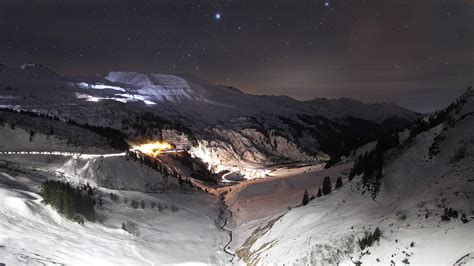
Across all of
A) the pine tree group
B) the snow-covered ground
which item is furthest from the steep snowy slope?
the pine tree group

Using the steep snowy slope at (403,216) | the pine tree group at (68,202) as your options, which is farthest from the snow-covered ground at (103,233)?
the steep snowy slope at (403,216)

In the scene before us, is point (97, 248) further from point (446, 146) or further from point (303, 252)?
point (446, 146)

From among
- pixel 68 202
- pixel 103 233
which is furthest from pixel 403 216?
pixel 68 202

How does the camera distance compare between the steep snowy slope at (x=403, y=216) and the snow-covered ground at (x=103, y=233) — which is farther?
the snow-covered ground at (x=103, y=233)

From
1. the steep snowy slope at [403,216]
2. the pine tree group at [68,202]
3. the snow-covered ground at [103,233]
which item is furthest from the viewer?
the pine tree group at [68,202]

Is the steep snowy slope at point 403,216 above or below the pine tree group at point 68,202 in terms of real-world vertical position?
above

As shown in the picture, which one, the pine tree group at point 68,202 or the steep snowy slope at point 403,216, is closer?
the steep snowy slope at point 403,216

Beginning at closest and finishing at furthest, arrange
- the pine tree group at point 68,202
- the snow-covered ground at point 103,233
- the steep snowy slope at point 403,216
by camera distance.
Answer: the steep snowy slope at point 403,216
the snow-covered ground at point 103,233
the pine tree group at point 68,202

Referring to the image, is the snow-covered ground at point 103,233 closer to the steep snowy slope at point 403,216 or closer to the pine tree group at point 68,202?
the pine tree group at point 68,202
